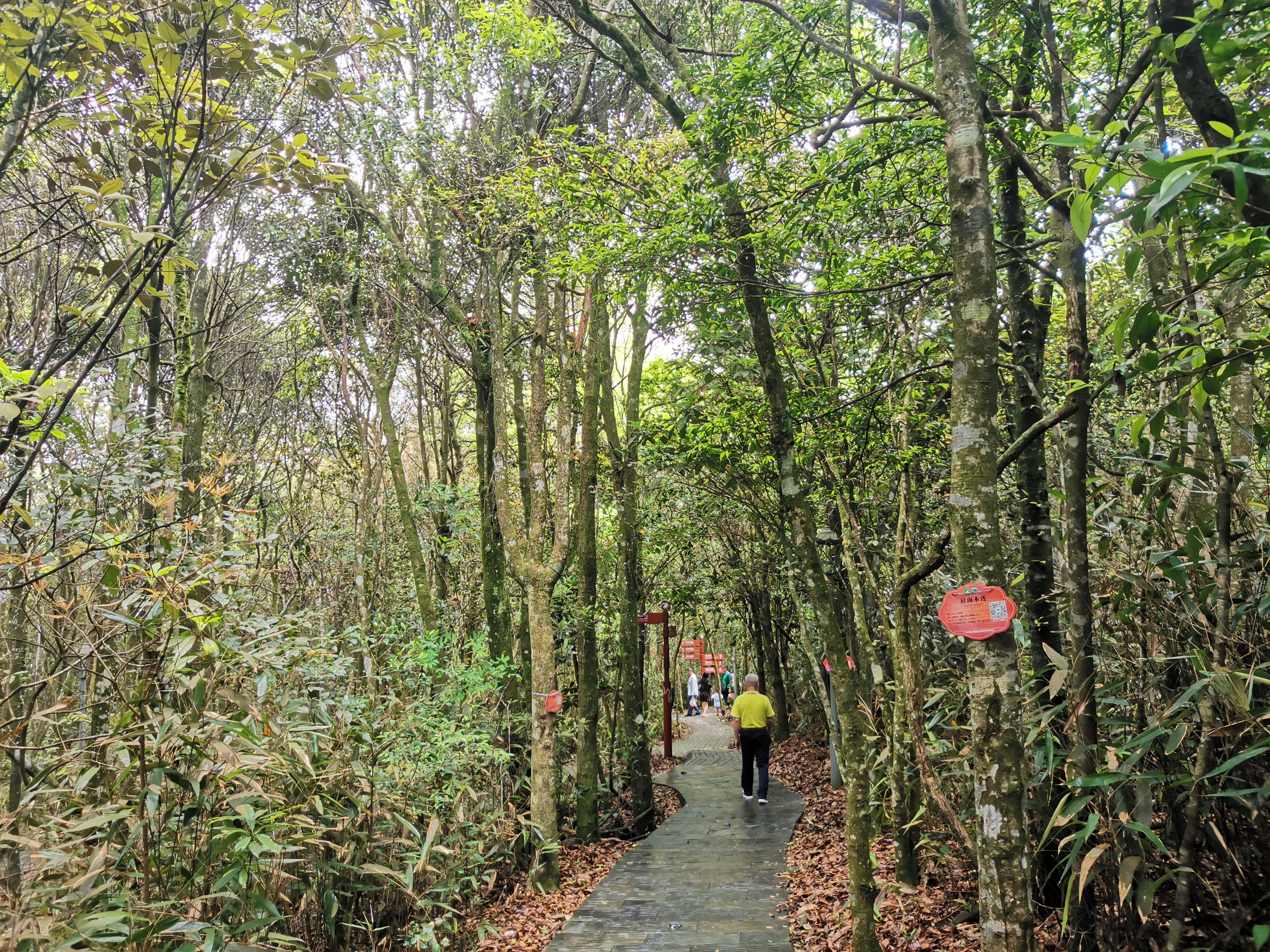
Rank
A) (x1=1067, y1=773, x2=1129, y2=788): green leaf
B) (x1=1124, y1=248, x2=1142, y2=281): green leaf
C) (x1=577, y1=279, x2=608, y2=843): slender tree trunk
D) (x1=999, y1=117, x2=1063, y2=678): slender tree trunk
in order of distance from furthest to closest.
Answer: (x1=577, y1=279, x2=608, y2=843): slender tree trunk → (x1=999, y1=117, x2=1063, y2=678): slender tree trunk → (x1=1067, y1=773, x2=1129, y2=788): green leaf → (x1=1124, y1=248, x2=1142, y2=281): green leaf

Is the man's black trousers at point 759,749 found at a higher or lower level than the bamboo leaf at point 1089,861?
lower

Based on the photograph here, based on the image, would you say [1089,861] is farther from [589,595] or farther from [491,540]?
[491,540]

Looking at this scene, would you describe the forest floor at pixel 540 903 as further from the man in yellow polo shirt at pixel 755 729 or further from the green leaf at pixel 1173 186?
the green leaf at pixel 1173 186

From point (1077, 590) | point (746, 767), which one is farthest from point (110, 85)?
point (746, 767)

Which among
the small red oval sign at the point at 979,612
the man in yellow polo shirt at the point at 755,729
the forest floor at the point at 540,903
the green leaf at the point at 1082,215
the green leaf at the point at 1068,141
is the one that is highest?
the green leaf at the point at 1068,141

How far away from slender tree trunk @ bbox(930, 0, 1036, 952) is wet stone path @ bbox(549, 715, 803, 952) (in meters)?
3.42

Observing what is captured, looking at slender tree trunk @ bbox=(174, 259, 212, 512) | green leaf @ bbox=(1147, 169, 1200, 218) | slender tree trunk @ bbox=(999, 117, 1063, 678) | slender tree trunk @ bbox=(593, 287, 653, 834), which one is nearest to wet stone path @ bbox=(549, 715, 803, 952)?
slender tree trunk @ bbox=(593, 287, 653, 834)

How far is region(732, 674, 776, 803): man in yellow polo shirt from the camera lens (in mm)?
10859

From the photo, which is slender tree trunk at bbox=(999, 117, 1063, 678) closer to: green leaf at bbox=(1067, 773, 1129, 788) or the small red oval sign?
green leaf at bbox=(1067, 773, 1129, 788)

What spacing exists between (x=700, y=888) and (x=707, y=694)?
89.7 ft

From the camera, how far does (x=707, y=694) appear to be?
33.8 meters

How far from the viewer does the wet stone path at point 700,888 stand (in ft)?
19.5

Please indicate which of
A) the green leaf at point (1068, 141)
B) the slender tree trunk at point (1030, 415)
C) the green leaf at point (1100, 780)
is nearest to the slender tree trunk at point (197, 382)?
the slender tree trunk at point (1030, 415)

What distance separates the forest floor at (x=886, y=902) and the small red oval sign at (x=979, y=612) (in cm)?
226
